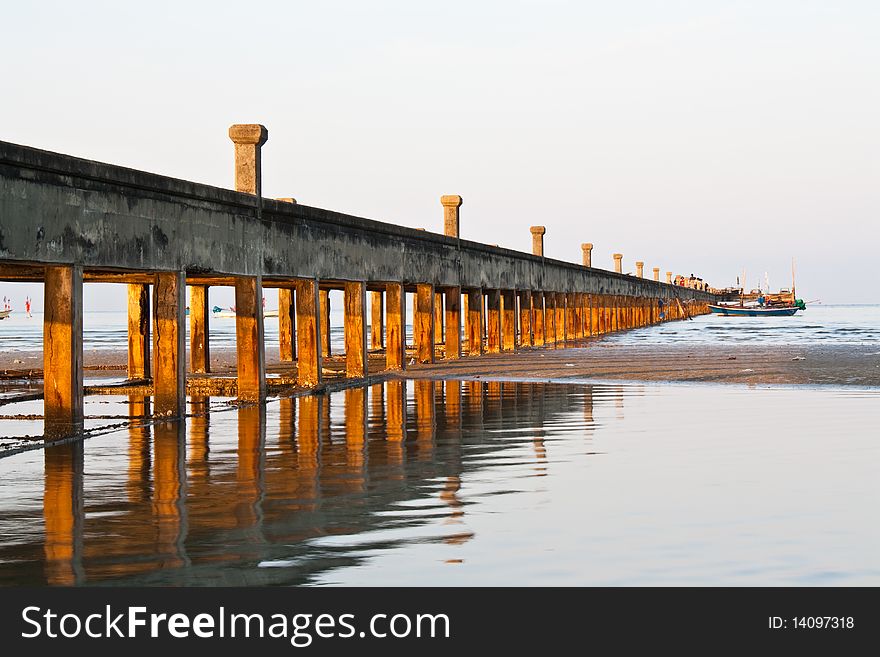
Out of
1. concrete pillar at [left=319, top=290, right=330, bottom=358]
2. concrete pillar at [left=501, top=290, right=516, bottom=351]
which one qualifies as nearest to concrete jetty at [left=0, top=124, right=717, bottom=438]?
concrete pillar at [left=319, top=290, right=330, bottom=358]

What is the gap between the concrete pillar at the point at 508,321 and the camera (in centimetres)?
4916

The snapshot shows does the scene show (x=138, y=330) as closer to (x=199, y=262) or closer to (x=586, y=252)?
(x=199, y=262)

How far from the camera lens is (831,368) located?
3312 cm

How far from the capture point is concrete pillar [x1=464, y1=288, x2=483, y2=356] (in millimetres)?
44750

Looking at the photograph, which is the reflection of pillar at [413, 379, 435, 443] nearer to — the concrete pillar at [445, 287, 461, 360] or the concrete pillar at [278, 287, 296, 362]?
the concrete pillar at [445, 287, 461, 360]

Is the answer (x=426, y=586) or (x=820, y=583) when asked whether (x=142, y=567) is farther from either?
(x=820, y=583)

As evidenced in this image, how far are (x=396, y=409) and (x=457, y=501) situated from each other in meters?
10.6

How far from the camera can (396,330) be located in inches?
1371

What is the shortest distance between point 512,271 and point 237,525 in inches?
1548

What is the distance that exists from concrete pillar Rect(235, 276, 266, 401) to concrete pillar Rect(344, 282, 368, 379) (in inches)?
250

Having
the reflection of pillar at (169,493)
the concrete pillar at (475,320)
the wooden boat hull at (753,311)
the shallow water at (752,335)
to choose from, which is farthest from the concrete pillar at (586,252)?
the wooden boat hull at (753,311)

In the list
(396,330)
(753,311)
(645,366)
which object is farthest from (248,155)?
(753,311)

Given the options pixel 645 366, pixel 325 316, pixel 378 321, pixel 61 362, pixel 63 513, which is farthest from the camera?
pixel 378 321
